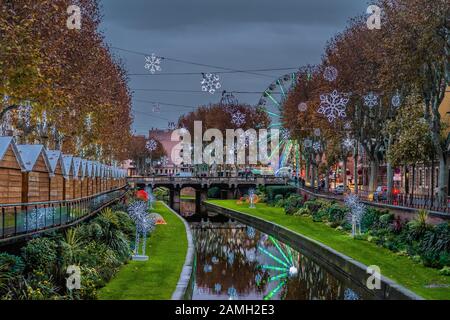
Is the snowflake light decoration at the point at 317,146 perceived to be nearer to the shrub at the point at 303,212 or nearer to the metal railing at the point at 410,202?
the shrub at the point at 303,212

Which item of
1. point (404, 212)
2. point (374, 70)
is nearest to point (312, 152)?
point (374, 70)

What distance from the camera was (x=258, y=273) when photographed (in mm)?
36062

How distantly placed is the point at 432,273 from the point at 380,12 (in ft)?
86.1

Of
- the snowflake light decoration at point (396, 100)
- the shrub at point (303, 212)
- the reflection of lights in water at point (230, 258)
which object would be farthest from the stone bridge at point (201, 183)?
the reflection of lights in water at point (230, 258)

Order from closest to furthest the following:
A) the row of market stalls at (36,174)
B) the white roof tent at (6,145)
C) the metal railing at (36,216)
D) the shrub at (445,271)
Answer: the metal railing at (36,216), the shrub at (445,271), the white roof tent at (6,145), the row of market stalls at (36,174)

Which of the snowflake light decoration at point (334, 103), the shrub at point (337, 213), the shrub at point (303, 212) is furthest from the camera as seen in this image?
the shrub at point (303, 212)

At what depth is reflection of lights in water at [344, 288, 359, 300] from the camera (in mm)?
27734

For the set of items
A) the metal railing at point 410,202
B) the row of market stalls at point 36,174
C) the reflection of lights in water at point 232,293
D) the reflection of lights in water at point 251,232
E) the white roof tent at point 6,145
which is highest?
the white roof tent at point 6,145

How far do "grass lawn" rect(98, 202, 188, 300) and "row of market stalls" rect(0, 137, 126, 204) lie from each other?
6.02m

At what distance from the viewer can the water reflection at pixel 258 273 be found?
29.3 m

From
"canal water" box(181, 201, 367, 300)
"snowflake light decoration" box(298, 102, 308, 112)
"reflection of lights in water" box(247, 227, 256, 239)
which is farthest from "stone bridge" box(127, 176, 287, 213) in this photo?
"canal water" box(181, 201, 367, 300)

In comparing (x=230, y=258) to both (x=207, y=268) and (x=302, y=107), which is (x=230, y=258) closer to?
(x=207, y=268)

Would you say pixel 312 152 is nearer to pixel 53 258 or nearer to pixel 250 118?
pixel 250 118

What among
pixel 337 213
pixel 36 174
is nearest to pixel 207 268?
pixel 36 174
